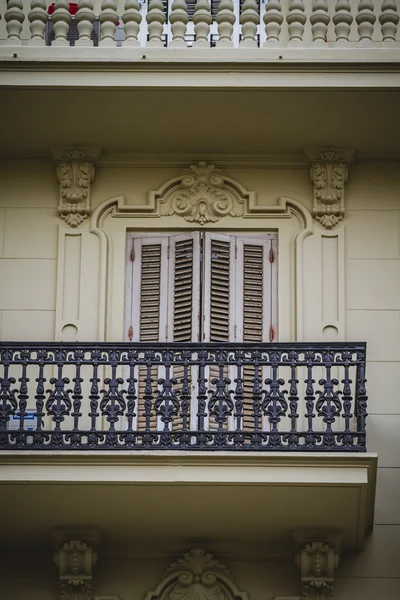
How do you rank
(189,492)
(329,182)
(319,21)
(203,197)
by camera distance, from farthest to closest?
(203,197) → (329,182) → (319,21) → (189,492)

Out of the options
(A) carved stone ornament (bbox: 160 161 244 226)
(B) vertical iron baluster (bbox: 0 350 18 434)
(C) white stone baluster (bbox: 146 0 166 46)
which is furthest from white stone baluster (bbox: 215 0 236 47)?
(B) vertical iron baluster (bbox: 0 350 18 434)

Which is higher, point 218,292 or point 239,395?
point 218,292

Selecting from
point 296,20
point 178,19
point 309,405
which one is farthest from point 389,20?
point 309,405

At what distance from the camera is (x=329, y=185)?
48.5 feet

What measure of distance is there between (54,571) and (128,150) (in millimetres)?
4032

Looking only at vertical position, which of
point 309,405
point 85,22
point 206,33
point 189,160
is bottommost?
point 309,405

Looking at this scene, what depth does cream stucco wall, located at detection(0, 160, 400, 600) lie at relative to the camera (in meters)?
13.8

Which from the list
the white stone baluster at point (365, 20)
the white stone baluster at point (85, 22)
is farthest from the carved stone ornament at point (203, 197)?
the white stone baluster at point (365, 20)

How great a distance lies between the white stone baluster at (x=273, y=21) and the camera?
1437 cm

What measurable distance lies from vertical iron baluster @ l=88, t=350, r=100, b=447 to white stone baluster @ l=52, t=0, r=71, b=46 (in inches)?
117

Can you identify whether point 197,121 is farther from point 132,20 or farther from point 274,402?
point 274,402

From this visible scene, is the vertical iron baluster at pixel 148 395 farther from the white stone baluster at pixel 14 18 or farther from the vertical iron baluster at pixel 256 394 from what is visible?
the white stone baluster at pixel 14 18

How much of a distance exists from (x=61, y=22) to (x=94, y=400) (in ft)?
11.9

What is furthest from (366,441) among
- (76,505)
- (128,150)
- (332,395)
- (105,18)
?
(105,18)
